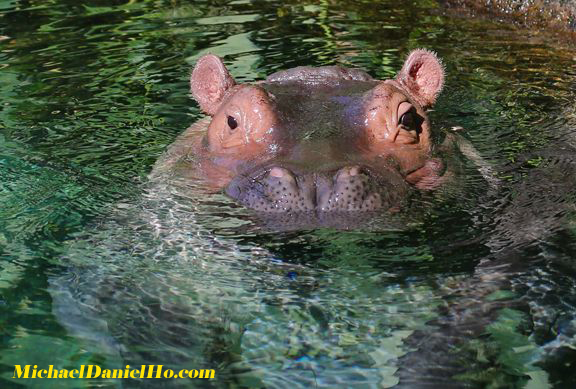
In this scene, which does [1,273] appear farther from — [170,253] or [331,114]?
[331,114]

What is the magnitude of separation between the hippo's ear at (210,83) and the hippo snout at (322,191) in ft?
5.22

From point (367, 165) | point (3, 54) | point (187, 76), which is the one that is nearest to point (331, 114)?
point (367, 165)

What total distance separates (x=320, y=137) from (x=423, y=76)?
1.41 meters

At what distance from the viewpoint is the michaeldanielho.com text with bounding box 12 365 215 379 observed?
10.6ft

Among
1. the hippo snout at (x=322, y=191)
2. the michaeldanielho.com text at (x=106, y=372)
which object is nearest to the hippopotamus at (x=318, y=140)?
the hippo snout at (x=322, y=191)

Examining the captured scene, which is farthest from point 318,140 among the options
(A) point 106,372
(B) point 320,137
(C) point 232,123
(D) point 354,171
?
(A) point 106,372

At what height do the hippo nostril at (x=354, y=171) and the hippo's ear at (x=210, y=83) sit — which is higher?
the hippo nostril at (x=354, y=171)

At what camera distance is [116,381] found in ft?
10.5

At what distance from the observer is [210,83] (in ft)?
18.9

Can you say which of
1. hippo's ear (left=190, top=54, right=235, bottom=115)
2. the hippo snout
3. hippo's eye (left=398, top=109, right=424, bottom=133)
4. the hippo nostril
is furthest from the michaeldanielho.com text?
hippo's ear (left=190, top=54, right=235, bottom=115)

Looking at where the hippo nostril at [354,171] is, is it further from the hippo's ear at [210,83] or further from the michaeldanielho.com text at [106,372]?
the hippo's ear at [210,83]

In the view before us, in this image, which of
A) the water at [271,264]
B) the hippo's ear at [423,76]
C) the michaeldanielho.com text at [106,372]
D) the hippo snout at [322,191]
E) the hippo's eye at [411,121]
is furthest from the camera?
the hippo's ear at [423,76]

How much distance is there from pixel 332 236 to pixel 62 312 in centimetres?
126

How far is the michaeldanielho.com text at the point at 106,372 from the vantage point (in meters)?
3.23
